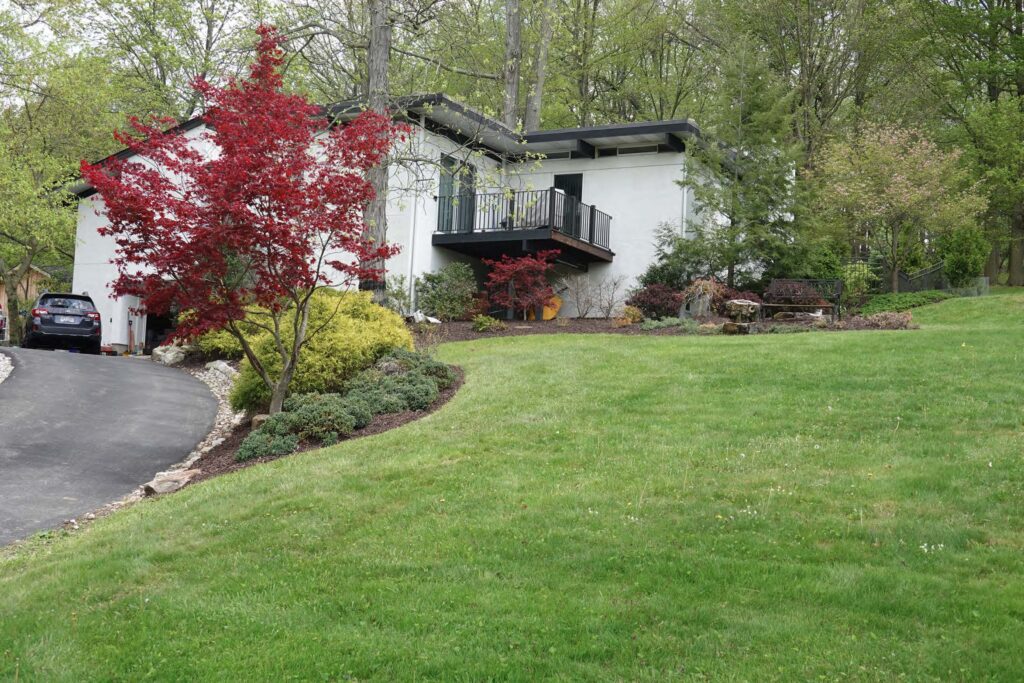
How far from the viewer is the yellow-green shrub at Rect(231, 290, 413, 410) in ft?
39.4

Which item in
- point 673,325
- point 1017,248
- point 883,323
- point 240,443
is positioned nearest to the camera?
point 240,443

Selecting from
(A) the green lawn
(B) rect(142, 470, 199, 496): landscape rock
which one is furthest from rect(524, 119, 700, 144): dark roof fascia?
(B) rect(142, 470, 199, 496): landscape rock

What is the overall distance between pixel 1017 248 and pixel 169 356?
2568cm

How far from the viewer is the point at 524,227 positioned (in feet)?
71.3

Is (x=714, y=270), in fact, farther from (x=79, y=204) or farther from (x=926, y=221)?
(x=79, y=204)

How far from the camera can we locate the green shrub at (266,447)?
9.71 metres

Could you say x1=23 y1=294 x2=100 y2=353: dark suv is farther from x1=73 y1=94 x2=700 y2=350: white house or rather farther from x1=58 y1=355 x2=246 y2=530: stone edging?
x1=58 y1=355 x2=246 y2=530: stone edging

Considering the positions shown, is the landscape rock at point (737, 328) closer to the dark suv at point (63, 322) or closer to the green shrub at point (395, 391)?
the green shrub at point (395, 391)

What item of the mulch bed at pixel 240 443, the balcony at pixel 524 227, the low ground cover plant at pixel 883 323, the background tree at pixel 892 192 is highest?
the background tree at pixel 892 192

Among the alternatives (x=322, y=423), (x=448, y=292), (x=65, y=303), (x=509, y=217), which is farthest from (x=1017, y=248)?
(x=65, y=303)

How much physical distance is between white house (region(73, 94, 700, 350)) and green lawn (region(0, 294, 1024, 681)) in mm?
12312

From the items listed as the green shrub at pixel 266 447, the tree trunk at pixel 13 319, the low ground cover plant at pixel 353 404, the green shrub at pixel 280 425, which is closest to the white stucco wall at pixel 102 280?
the tree trunk at pixel 13 319

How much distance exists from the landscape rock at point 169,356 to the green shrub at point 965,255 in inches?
789

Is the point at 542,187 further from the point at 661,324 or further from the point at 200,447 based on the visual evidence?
the point at 200,447
